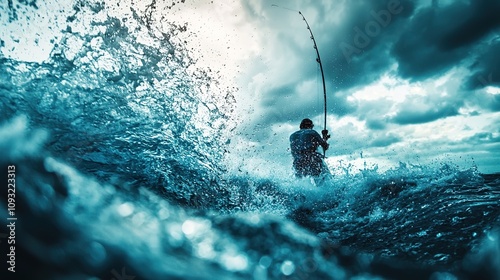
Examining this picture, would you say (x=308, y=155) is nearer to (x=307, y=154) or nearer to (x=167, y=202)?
(x=307, y=154)

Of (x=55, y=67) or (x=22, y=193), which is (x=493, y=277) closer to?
(x=22, y=193)

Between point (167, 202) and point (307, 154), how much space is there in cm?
389

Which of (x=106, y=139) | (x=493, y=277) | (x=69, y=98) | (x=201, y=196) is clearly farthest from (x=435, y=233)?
(x=69, y=98)

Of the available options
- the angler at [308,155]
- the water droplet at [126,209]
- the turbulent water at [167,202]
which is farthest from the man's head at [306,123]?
the water droplet at [126,209]

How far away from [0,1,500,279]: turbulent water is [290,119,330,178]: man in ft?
1.28

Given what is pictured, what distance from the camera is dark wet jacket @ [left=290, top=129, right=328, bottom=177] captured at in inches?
251

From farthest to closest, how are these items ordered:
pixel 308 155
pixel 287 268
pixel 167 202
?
1. pixel 308 155
2. pixel 167 202
3. pixel 287 268

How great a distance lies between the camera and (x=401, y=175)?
5.71m

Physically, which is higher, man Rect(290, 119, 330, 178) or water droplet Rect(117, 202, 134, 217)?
man Rect(290, 119, 330, 178)

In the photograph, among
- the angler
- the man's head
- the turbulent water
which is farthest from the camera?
the man's head

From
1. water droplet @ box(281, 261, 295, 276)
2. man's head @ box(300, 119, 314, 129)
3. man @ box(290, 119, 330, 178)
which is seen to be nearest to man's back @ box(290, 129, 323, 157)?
man @ box(290, 119, 330, 178)

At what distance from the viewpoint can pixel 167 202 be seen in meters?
3.54

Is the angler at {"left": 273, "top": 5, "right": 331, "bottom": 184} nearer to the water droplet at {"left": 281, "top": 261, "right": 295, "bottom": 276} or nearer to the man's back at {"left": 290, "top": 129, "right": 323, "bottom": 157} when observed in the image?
the man's back at {"left": 290, "top": 129, "right": 323, "bottom": 157}

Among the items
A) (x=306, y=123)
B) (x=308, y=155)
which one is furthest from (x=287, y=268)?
(x=306, y=123)
